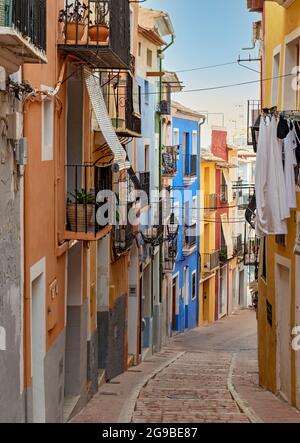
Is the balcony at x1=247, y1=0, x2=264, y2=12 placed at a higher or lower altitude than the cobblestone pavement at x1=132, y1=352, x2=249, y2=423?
higher

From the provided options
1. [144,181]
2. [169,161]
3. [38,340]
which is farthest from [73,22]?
[169,161]

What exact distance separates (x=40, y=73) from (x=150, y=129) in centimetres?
1931

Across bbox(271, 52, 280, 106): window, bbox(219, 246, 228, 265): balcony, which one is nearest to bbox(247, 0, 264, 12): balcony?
bbox(271, 52, 280, 106): window

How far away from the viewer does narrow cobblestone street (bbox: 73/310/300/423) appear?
42.5 feet

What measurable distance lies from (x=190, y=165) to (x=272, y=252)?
23.0 m

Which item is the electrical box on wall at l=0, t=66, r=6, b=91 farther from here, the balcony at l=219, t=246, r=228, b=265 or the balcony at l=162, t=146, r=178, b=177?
the balcony at l=219, t=246, r=228, b=265

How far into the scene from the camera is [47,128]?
12.4 meters

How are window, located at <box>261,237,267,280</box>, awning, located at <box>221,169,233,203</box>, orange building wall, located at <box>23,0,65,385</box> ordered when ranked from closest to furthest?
orange building wall, located at <box>23,0,65,385</box>
window, located at <box>261,237,267,280</box>
awning, located at <box>221,169,233,203</box>

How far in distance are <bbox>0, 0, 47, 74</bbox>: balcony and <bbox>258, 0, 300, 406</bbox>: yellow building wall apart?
6.10m

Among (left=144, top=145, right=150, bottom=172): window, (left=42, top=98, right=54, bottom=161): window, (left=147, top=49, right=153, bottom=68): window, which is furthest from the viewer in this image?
(left=147, top=49, right=153, bottom=68): window

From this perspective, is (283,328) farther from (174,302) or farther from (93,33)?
(174,302)

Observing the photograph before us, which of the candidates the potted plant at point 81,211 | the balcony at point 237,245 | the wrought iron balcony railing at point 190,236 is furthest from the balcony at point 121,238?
the balcony at point 237,245

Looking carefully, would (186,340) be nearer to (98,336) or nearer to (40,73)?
(98,336)

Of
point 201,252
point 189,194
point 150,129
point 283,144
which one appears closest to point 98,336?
point 283,144
